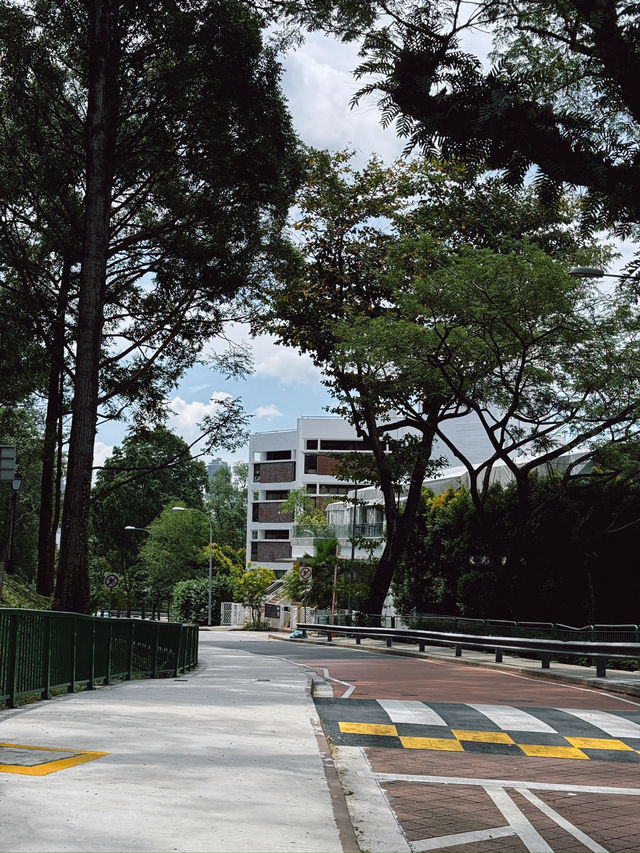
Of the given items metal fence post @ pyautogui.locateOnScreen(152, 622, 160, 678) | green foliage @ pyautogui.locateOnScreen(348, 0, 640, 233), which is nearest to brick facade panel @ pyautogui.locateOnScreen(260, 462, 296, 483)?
metal fence post @ pyautogui.locateOnScreen(152, 622, 160, 678)

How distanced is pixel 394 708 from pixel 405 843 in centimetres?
757

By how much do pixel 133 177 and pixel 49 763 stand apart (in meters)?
20.4

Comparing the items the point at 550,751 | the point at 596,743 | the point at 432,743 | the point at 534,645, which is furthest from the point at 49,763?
the point at 534,645

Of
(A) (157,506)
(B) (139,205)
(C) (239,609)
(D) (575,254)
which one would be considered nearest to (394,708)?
(B) (139,205)

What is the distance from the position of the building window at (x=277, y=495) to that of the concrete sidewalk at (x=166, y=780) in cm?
9346

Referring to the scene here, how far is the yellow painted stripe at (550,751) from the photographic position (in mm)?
10078

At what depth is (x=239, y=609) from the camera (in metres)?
80.0

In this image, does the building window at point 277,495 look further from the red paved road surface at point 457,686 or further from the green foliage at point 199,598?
the red paved road surface at point 457,686

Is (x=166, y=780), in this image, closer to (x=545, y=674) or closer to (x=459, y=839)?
(x=459, y=839)

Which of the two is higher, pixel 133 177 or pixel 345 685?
pixel 133 177

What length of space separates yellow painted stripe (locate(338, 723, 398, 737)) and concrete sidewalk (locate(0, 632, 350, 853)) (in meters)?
0.44

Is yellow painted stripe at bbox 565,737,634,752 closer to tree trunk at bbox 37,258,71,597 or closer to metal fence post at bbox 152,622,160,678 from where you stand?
metal fence post at bbox 152,622,160,678

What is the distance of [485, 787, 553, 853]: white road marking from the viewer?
6078 mm

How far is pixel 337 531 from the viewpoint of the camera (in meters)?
62.9
